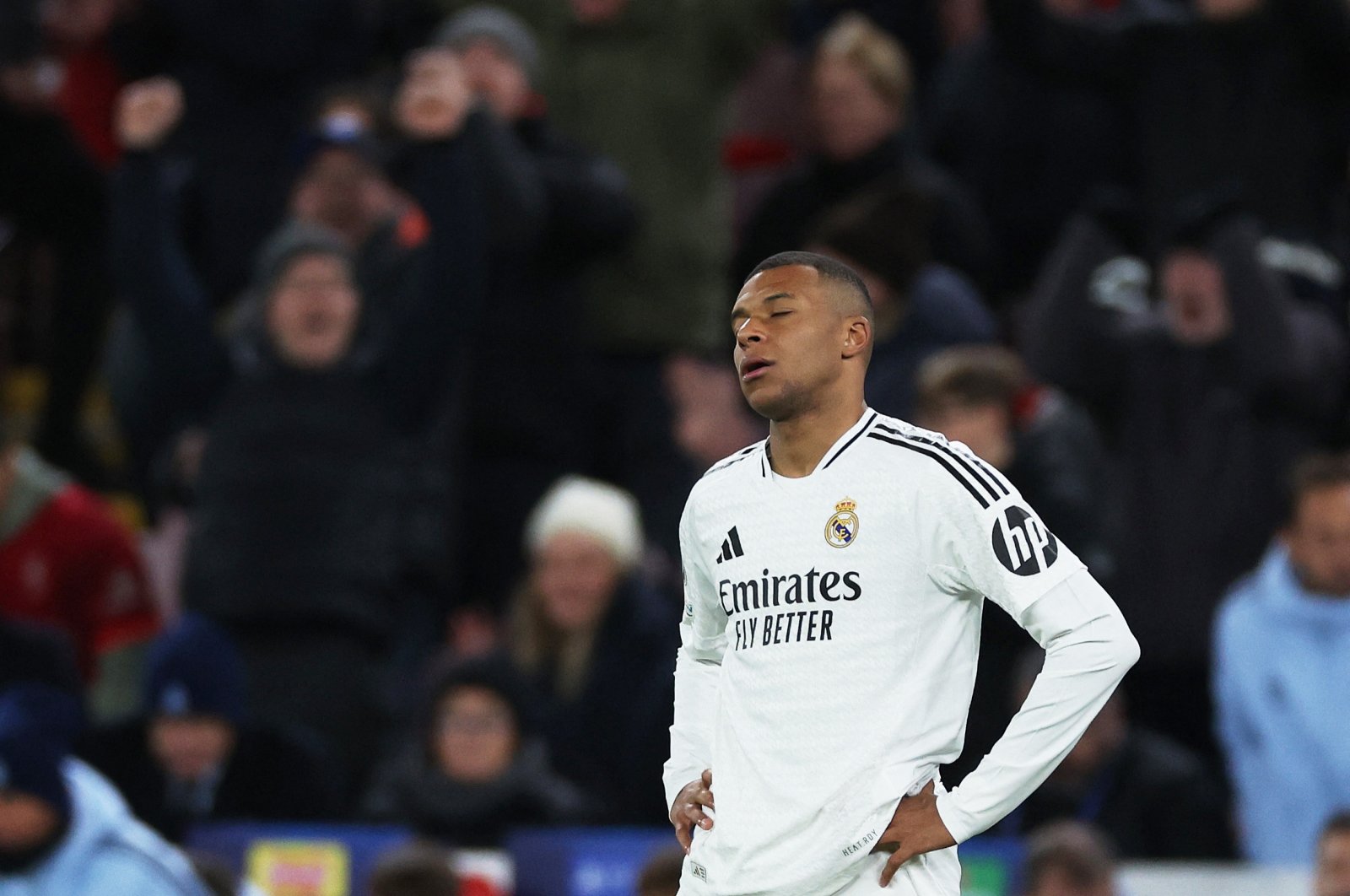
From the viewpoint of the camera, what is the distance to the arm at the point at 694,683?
14.5ft

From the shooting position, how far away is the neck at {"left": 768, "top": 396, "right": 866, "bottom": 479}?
425 cm

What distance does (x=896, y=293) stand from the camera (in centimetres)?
892

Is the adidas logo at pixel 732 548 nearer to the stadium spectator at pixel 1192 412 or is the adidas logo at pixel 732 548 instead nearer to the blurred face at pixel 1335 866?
the blurred face at pixel 1335 866

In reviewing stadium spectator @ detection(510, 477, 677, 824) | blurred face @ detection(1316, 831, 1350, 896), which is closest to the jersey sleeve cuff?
blurred face @ detection(1316, 831, 1350, 896)

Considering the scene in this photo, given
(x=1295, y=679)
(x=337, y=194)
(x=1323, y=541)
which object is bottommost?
(x=1295, y=679)

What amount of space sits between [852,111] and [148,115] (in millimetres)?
2765

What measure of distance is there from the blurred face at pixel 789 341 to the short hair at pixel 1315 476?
469 centimetres

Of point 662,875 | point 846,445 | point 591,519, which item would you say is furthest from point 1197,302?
point 846,445

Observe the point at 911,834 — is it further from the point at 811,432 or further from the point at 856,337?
the point at 856,337

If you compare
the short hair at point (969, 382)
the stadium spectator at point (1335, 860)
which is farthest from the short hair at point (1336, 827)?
the short hair at point (969, 382)

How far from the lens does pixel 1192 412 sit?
30.6 feet

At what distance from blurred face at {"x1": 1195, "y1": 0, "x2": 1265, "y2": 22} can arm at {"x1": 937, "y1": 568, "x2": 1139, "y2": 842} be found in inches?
249

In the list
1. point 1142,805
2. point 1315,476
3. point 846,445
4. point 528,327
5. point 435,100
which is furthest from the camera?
point 528,327

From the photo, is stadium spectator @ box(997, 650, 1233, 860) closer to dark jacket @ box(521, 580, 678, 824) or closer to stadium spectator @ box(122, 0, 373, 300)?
dark jacket @ box(521, 580, 678, 824)
